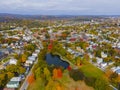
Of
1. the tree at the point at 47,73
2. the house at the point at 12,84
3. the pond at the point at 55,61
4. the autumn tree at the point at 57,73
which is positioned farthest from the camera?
the pond at the point at 55,61

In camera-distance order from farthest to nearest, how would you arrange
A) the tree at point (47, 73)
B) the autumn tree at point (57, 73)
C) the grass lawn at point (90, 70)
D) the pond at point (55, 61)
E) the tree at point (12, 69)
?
the pond at point (55, 61)
the grass lawn at point (90, 70)
the tree at point (12, 69)
the autumn tree at point (57, 73)
the tree at point (47, 73)

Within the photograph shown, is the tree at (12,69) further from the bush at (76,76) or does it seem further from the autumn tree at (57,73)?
the bush at (76,76)

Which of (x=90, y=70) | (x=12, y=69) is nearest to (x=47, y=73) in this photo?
(x=12, y=69)

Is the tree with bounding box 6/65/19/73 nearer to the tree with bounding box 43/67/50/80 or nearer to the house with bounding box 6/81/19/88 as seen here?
the house with bounding box 6/81/19/88

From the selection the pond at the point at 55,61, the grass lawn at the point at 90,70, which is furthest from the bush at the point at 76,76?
the pond at the point at 55,61

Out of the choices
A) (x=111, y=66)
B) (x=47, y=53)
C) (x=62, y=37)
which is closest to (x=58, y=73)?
(x=111, y=66)
